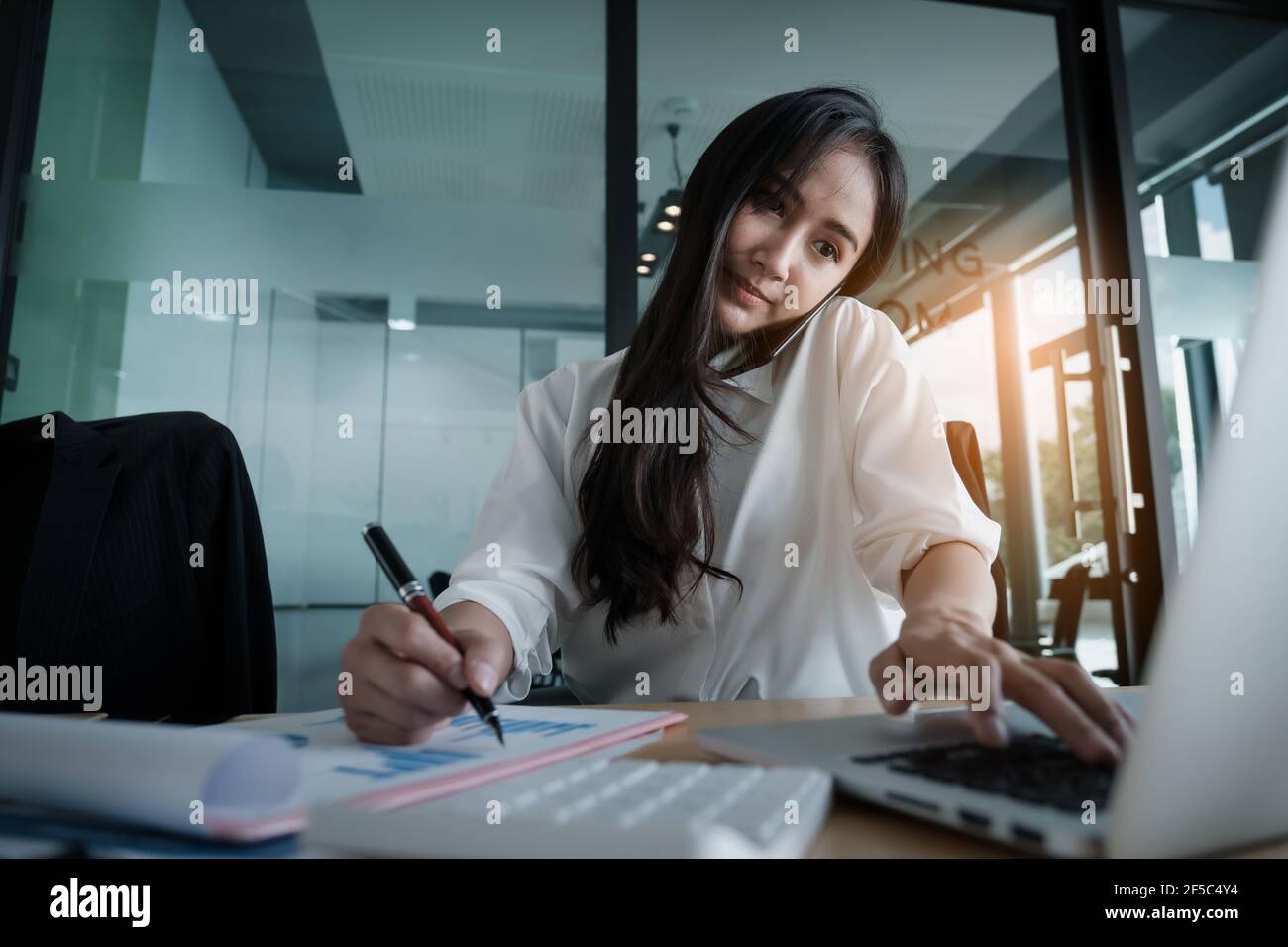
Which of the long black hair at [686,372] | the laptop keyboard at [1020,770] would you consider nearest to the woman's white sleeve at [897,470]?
the long black hair at [686,372]

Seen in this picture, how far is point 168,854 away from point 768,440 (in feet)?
3.07

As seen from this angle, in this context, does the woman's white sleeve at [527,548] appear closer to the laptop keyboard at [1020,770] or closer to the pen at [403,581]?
the pen at [403,581]

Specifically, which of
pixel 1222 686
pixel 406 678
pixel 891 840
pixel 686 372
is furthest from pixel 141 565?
pixel 1222 686

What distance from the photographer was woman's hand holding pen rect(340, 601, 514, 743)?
50 centimetres

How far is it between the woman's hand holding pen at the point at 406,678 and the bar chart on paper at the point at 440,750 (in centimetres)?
1

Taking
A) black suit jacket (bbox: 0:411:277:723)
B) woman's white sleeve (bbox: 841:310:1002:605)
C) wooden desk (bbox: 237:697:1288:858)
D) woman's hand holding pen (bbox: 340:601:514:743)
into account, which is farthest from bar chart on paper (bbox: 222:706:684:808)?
woman's white sleeve (bbox: 841:310:1002:605)

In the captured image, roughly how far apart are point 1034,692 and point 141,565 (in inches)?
37.1

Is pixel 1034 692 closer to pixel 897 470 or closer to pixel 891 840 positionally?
pixel 891 840

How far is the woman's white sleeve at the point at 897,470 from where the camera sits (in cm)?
93

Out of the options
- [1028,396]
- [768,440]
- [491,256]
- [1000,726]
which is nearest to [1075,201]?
[1028,396]

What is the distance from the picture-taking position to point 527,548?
3.20ft

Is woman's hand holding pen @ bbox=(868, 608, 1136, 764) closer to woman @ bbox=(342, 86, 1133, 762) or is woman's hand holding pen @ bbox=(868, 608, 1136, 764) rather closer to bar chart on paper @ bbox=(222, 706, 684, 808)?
bar chart on paper @ bbox=(222, 706, 684, 808)

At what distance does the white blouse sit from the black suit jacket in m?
0.30

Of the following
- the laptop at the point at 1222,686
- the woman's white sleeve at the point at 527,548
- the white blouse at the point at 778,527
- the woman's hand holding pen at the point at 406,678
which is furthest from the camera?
the white blouse at the point at 778,527
